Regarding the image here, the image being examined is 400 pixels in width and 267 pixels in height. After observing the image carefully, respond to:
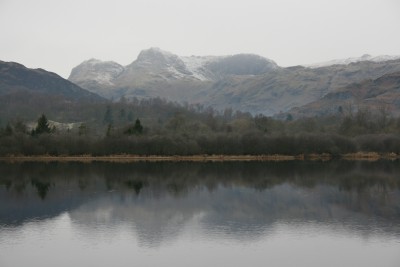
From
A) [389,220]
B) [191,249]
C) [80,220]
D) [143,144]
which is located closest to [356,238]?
[389,220]

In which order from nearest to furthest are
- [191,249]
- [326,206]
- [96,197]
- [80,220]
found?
[191,249] → [80,220] → [326,206] → [96,197]

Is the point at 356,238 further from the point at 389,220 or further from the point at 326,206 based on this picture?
the point at 326,206

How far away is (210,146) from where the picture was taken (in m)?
148

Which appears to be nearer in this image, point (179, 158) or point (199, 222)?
point (199, 222)

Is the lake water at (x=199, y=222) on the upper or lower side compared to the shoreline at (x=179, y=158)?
lower

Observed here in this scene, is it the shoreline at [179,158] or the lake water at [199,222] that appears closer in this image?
the lake water at [199,222]

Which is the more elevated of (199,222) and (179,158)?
(179,158)

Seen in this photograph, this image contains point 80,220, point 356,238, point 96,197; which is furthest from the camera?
point 96,197

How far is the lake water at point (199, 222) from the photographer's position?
106 feet

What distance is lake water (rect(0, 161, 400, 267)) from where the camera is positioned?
32.2m

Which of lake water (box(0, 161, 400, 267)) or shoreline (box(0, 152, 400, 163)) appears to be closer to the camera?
lake water (box(0, 161, 400, 267))

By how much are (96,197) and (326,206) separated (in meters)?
27.2

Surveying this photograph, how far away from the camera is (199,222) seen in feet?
145

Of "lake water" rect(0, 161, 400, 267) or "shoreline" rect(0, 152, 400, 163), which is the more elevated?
"shoreline" rect(0, 152, 400, 163)
